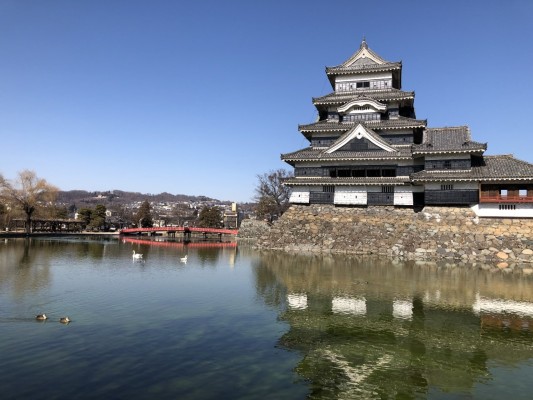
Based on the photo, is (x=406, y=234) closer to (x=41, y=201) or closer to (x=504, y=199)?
(x=504, y=199)

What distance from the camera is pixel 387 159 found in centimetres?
3484

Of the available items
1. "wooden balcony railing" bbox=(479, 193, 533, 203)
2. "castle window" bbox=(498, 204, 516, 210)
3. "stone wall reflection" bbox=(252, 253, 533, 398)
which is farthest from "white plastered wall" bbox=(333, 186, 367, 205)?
"stone wall reflection" bbox=(252, 253, 533, 398)

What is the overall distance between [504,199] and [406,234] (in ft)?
26.8

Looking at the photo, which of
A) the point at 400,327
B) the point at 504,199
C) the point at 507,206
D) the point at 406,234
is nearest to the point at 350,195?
the point at 406,234

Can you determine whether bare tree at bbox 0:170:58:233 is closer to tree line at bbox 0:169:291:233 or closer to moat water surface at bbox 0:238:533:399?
tree line at bbox 0:169:291:233

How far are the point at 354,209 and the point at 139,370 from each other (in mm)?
30294

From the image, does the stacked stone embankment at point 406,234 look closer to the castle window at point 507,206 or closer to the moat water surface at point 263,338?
the castle window at point 507,206

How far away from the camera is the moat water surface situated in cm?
748

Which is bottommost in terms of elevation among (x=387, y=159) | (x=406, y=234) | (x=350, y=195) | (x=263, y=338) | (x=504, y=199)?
(x=263, y=338)

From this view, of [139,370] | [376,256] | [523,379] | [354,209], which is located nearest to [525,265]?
[376,256]

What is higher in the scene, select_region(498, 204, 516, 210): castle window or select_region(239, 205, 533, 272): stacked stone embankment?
select_region(498, 204, 516, 210): castle window

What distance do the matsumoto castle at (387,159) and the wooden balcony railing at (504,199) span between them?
66 mm

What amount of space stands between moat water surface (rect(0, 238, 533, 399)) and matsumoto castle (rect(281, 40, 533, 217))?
45.1 feet

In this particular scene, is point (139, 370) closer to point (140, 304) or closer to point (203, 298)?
point (140, 304)
